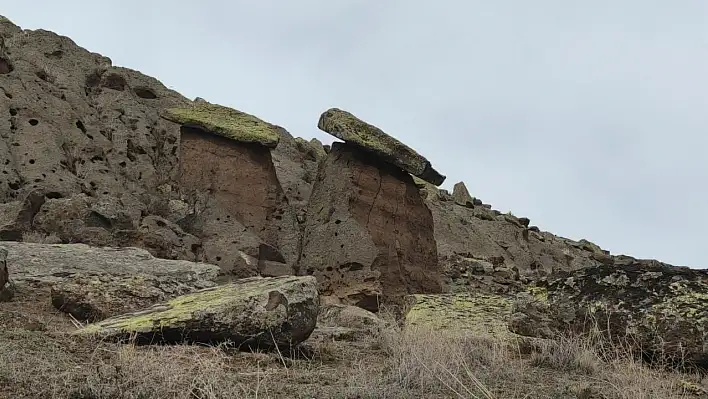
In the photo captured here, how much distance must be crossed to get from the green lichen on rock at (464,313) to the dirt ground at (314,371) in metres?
1.13

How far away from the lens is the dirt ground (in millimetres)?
4453

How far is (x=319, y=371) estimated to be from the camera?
5.73 m

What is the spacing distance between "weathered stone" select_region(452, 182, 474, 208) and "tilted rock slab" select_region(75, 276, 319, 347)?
78.3 ft

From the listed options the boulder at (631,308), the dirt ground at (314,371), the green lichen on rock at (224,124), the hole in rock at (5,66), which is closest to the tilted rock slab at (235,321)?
the dirt ground at (314,371)

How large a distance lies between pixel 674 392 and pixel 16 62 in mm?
20269

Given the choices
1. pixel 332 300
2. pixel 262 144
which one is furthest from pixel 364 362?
pixel 262 144

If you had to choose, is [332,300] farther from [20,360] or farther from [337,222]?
[20,360]

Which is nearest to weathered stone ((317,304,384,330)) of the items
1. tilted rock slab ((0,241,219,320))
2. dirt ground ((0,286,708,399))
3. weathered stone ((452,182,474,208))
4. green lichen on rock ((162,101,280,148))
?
tilted rock slab ((0,241,219,320))

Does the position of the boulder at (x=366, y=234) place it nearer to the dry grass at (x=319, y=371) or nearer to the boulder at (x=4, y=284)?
the boulder at (x=4, y=284)

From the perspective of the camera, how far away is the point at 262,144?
19.4m

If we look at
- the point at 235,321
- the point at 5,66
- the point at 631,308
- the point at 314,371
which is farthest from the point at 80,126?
the point at 631,308

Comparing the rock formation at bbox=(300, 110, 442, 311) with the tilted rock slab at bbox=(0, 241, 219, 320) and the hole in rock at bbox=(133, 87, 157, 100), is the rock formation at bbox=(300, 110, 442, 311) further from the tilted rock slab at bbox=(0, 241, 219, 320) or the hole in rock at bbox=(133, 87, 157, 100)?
the hole in rock at bbox=(133, 87, 157, 100)

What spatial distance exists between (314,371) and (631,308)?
2700 mm

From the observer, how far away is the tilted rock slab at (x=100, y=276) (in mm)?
7570
